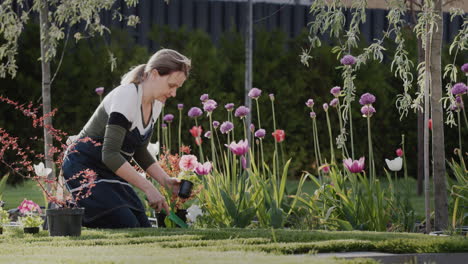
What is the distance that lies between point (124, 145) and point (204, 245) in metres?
1.03

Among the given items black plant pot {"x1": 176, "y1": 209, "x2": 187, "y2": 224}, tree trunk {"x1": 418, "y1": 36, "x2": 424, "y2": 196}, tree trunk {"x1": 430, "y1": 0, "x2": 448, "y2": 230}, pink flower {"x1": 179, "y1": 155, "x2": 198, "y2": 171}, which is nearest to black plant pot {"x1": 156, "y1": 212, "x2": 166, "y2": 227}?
black plant pot {"x1": 176, "y1": 209, "x2": 187, "y2": 224}

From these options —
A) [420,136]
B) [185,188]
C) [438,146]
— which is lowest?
[420,136]

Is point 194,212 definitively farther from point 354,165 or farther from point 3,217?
point 3,217

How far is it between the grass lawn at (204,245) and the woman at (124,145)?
0.25 metres

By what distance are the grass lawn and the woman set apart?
25 cm

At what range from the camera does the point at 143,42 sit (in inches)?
452

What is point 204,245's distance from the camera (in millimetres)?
3971

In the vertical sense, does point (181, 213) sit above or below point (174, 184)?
below

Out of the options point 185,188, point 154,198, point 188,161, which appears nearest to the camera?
point 154,198

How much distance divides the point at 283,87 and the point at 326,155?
1.19 metres

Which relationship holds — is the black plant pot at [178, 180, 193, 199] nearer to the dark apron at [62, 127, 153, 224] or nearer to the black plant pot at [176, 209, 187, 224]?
the dark apron at [62, 127, 153, 224]

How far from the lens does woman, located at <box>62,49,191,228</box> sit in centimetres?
437

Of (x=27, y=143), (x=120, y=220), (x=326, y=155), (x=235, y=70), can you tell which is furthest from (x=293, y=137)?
(x=120, y=220)

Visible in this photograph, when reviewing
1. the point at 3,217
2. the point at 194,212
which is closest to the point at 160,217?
the point at 194,212
